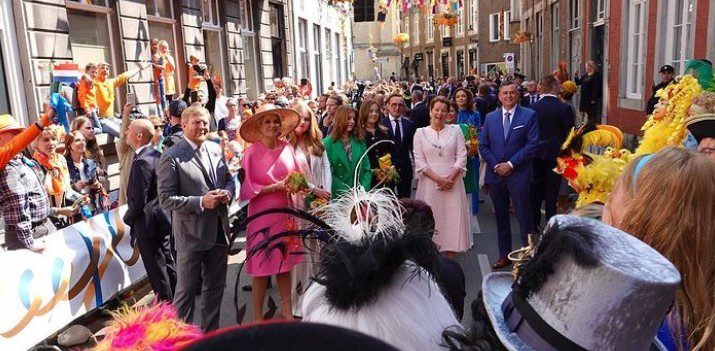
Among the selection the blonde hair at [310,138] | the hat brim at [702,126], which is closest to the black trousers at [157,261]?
the blonde hair at [310,138]

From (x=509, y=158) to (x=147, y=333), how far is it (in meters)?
4.69

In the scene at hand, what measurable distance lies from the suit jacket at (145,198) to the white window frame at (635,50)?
11108 mm

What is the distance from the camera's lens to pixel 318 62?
998 inches

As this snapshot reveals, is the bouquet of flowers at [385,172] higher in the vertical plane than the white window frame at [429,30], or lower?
lower

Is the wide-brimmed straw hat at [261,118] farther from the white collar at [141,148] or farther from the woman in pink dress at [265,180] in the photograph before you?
the white collar at [141,148]

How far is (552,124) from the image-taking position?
680cm

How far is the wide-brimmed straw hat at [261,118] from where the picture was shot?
4336 mm

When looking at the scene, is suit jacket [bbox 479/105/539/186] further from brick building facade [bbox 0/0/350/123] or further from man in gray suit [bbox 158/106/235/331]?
brick building facade [bbox 0/0/350/123]

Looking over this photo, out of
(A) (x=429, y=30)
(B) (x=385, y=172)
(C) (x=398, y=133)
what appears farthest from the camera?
(A) (x=429, y=30)

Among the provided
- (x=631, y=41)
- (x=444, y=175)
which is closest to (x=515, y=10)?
(x=631, y=41)

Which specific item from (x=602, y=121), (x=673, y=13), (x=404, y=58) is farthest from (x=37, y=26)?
(x=404, y=58)

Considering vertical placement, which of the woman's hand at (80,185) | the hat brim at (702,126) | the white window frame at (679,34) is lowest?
the woman's hand at (80,185)

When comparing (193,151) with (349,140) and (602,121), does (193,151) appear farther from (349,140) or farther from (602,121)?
(602,121)

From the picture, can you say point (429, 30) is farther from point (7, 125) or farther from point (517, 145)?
point (7, 125)
